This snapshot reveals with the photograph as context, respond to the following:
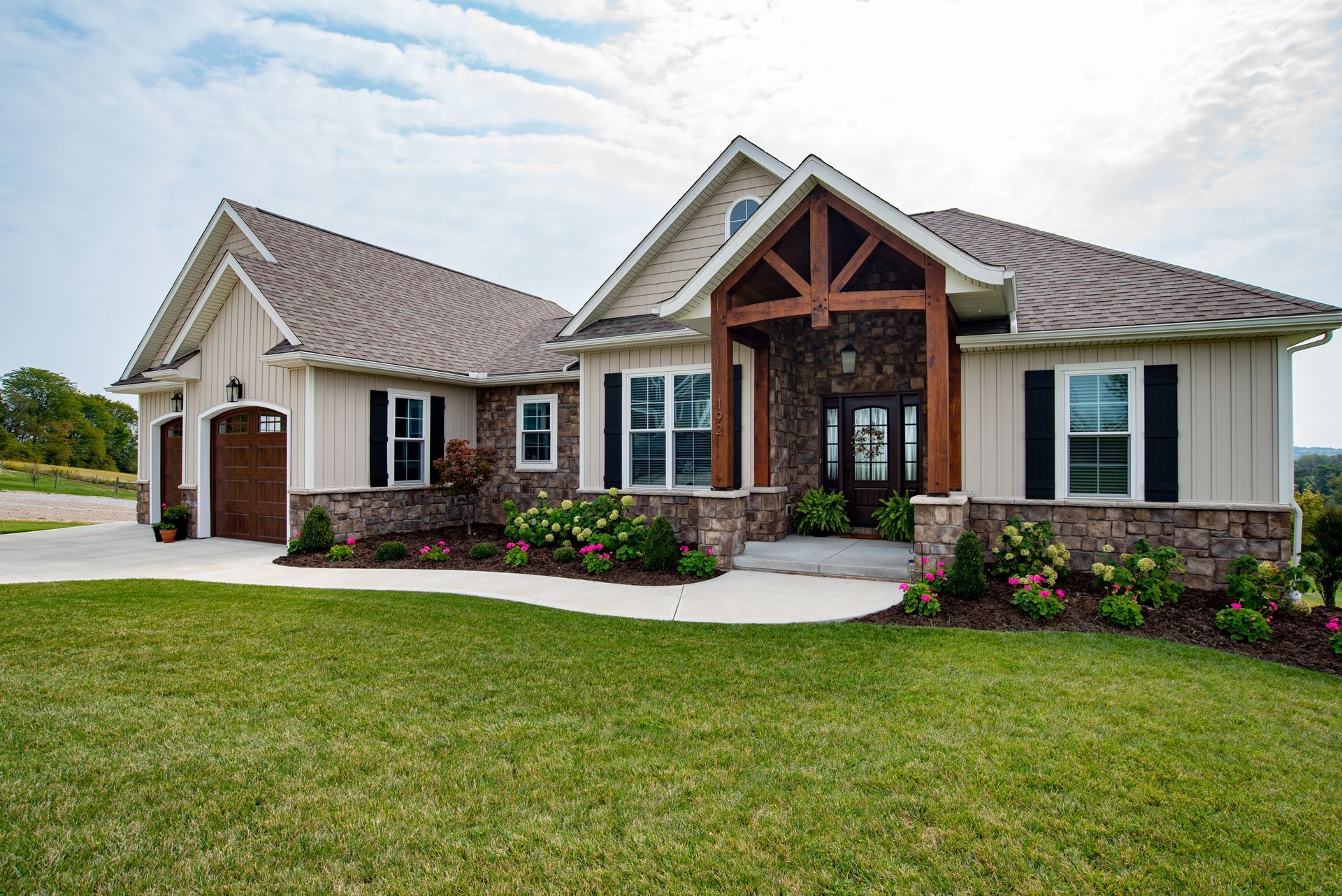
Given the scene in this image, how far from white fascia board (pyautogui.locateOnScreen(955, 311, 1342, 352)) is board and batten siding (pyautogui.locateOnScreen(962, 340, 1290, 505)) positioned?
177 mm

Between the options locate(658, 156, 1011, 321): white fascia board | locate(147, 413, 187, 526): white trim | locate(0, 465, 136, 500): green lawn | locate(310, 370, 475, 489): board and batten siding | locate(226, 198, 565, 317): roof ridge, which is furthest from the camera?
locate(0, 465, 136, 500): green lawn

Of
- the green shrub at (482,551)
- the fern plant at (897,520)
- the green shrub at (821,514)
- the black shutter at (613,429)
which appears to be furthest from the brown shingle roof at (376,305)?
the fern plant at (897,520)

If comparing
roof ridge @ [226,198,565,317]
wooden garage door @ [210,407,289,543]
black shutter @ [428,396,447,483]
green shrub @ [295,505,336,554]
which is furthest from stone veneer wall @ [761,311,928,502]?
roof ridge @ [226,198,565,317]

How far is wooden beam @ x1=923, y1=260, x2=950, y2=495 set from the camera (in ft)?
24.2

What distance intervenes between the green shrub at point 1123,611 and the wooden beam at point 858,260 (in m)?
4.30

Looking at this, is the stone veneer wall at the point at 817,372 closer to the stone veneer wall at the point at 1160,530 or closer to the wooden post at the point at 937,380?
the stone veneer wall at the point at 1160,530

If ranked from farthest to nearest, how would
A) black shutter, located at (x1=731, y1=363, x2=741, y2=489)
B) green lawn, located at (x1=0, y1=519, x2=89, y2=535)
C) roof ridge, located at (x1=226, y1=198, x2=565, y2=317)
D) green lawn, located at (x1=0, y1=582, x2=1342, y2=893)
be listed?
green lawn, located at (x1=0, y1=519, x2=89, y2=535) → roof ridge, located at (x1=226, y1=198, x2=565, y2=317) → black shutter, located at (x1=731, y1=363, x2=741, y2=489) → green lawn, located at (x1=0, y1=582, x2=1342, y2=893)

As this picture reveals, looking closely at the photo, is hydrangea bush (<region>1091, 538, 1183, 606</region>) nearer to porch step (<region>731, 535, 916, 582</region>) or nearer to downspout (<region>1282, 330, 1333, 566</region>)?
downspout (<region>1282, 330, 1333, 566</region>)

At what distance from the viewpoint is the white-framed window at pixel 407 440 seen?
40.2 ft

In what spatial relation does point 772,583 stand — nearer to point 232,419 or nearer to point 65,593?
point 65,593

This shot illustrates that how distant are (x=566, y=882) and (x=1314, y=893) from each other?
274cm

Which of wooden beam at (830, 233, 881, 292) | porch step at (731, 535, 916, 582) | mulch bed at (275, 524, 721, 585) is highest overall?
wooden beam at (830, 233, 881, 292)

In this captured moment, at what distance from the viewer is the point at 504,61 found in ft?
39.0

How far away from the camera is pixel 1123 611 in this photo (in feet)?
20.6
